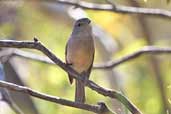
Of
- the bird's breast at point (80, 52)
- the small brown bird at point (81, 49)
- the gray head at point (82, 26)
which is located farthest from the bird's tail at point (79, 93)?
the gray head at point (82, 26)

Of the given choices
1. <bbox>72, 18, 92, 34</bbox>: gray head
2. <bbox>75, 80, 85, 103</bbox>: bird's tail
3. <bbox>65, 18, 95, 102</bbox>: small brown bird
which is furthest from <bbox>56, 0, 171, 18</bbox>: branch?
<bbox>75, 80, 85, 103</bbox>: bird's tail

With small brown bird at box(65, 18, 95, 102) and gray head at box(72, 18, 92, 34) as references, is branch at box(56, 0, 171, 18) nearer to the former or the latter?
gray head at box(72, 18, 92, 34)

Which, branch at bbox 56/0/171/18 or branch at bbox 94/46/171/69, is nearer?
branch at bbox 94/46/171/69

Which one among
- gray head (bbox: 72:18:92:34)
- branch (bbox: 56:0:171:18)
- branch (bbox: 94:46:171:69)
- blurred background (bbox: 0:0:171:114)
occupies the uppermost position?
branch (bbox: 56:0:171:18)

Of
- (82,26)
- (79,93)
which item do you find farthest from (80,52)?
(79,93)

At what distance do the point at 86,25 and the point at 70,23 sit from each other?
10.0 ft

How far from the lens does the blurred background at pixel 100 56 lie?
554cm

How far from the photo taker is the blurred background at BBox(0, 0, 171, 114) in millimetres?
5539

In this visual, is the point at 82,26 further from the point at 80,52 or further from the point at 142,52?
the point at 142,52

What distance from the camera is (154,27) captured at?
8.16 meters

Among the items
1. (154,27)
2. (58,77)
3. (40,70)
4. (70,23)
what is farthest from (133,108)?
(70,23)

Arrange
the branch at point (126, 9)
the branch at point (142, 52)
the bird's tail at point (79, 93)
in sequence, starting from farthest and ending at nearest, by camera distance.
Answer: the branch at point (126, 9) < the branch at point (142, 52) < the bird's tail at point (79, 93)

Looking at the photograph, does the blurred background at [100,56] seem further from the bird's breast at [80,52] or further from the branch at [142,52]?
the bird's breast at [80,52]

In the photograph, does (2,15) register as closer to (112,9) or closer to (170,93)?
(112,9)
